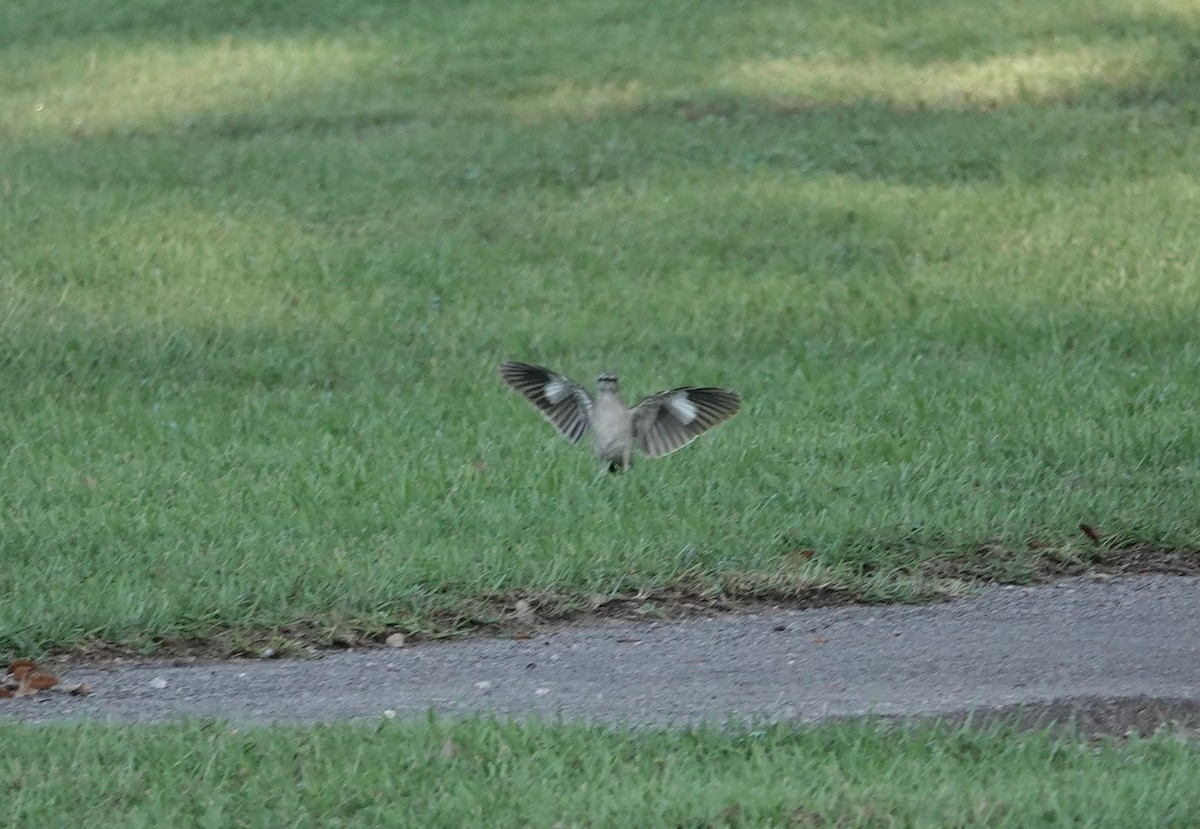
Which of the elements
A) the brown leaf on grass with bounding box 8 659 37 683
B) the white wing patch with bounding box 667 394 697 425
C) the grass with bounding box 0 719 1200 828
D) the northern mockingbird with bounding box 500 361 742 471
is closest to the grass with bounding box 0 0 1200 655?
the brown leaf on grass with bounding box 8 659 37 683

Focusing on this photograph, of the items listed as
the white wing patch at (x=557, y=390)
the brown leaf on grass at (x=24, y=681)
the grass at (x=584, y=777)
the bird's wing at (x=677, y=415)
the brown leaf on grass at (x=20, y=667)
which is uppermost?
the white wing patch at (x=557, y=390)

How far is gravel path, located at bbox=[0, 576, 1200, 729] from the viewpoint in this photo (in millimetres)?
5387

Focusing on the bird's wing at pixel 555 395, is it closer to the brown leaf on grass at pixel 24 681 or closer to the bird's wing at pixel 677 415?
the bird's wing at pixel 677 415

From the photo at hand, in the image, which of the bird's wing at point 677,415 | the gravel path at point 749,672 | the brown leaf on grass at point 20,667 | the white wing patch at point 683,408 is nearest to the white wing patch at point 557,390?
the bird's wing at point 677,415

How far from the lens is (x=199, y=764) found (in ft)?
15.5

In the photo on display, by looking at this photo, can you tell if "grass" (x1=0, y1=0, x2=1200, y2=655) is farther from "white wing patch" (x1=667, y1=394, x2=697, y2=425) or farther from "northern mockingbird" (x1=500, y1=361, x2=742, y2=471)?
"white wing patch" (x1=667, y1=394, x2=697, y2=425)

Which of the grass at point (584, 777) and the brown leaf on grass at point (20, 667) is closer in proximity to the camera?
the grass at point (584, 777)

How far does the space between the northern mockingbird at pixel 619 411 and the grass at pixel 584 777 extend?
2.34 meters

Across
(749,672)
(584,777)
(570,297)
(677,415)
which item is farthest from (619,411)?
(570,297)

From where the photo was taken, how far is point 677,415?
732 cm

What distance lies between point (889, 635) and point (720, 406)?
4.51ft

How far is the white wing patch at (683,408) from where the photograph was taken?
727cm

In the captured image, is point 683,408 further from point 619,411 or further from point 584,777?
point 584,777

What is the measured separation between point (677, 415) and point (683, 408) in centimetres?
5
